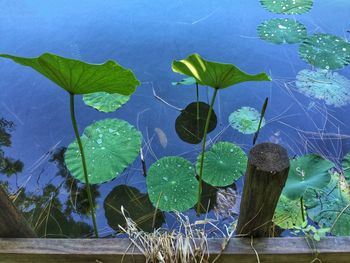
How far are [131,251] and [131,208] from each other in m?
0.64

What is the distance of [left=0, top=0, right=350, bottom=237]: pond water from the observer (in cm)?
176

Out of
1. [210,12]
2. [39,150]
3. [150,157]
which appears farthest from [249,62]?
[39,150]

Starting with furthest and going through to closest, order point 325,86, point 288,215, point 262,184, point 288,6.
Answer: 1. point 288,6
2. point 325,86
3. point 288,215
4. point 262,184

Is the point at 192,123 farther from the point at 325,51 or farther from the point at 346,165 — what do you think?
the point at 325,51

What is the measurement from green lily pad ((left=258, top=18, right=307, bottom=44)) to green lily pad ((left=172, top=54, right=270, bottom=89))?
135cm

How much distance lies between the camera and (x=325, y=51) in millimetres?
2293

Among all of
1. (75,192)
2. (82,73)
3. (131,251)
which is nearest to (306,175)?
(131,251)

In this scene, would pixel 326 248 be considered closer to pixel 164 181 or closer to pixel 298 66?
pixel 164 181

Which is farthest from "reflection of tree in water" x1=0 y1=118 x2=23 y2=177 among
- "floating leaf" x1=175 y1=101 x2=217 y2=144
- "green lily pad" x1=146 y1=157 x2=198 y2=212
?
"floating leaf" x1=175 y1=101 x2=217 y2=144

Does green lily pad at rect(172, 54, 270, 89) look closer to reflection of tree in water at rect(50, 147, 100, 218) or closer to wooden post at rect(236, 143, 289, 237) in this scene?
wooden post at rect(236, 143, 289, 237)

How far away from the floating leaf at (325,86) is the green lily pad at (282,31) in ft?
0.85

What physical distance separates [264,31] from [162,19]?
2.12 feet

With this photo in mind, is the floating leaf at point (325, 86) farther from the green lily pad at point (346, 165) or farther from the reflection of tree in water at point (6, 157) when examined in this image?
the reflection of tree in water at point (6, 157)

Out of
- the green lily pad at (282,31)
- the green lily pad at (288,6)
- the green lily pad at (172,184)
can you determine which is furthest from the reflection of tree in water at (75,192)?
the green lily pad at (288,6)
